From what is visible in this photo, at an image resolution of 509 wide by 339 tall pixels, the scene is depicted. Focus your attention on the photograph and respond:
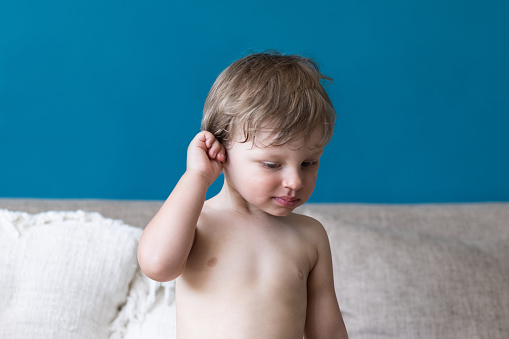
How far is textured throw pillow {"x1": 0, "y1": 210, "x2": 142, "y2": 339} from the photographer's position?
4.16 feet

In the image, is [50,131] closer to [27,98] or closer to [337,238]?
[27,98]

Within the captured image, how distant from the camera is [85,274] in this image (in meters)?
1.33

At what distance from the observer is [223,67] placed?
187 centimetres

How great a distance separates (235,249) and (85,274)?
510mm

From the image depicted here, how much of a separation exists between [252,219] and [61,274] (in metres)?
0.54

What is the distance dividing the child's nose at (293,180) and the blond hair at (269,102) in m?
0.05

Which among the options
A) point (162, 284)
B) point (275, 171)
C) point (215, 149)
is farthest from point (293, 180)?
point (162, 284)

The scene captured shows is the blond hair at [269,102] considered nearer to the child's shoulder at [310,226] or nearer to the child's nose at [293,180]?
the child's nose at [293,180]

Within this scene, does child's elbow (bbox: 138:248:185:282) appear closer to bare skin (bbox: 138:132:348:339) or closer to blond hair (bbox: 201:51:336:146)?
bare skin (bbox: 138:132:348:339)

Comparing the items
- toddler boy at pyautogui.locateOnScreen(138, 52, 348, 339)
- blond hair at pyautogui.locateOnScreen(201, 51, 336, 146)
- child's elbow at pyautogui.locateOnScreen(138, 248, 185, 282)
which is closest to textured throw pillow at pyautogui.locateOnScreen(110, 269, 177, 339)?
toddler boy at pyautogui.locateOnScreen(138, 52, 348, 339)

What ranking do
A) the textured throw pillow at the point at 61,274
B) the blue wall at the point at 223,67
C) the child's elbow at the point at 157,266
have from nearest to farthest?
the child's elbow at the point at 157,266, the textured throw pillow at the point at 61,274, the blue wall at the point at 223,67

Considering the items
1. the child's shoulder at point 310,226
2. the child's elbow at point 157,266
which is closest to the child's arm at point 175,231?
the child's elbow at point 157,266

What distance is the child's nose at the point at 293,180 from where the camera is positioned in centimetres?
88

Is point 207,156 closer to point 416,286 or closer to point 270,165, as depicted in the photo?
point 270,165
